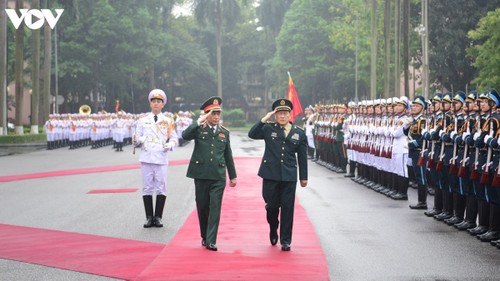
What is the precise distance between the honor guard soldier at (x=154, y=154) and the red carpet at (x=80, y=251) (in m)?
1.37

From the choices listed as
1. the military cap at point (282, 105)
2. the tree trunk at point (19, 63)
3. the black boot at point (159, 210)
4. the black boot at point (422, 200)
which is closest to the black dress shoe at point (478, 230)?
the military cap at point (282, 105)

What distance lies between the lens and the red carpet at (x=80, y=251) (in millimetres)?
10961

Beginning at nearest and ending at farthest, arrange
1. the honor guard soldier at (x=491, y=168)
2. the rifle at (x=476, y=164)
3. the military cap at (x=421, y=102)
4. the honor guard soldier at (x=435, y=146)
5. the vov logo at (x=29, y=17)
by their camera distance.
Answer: the honor guard soldier at (x=491, y=168) → the rifle at (x=476, y=164) → the honor guard soldier at (x=435, y=146) → the military cap at (x=421, y=102) → the vov logo at (x=29, y=17)

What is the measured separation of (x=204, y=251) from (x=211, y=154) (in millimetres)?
1306

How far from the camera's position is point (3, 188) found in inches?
898

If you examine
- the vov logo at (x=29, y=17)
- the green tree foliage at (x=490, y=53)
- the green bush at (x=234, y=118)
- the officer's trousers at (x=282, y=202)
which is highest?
the vov logo at (x=29, y=17)

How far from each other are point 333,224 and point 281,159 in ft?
10.4

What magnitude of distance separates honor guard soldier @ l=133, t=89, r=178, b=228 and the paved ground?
36 cm

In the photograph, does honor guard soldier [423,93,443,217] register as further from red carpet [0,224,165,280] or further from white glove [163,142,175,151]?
red carpet [0,224,165,280]

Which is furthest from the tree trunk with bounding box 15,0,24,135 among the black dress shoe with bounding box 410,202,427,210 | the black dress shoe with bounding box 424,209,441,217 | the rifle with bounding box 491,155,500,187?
the rifle with bounding box 491,155,500,187

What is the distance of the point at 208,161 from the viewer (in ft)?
41.0

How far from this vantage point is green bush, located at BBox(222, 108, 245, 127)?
360ft

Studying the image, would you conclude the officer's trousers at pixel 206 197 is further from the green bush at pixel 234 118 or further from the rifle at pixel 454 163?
the green bush at pixel 234 118

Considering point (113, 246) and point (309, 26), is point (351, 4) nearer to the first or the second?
point (309, 26)
